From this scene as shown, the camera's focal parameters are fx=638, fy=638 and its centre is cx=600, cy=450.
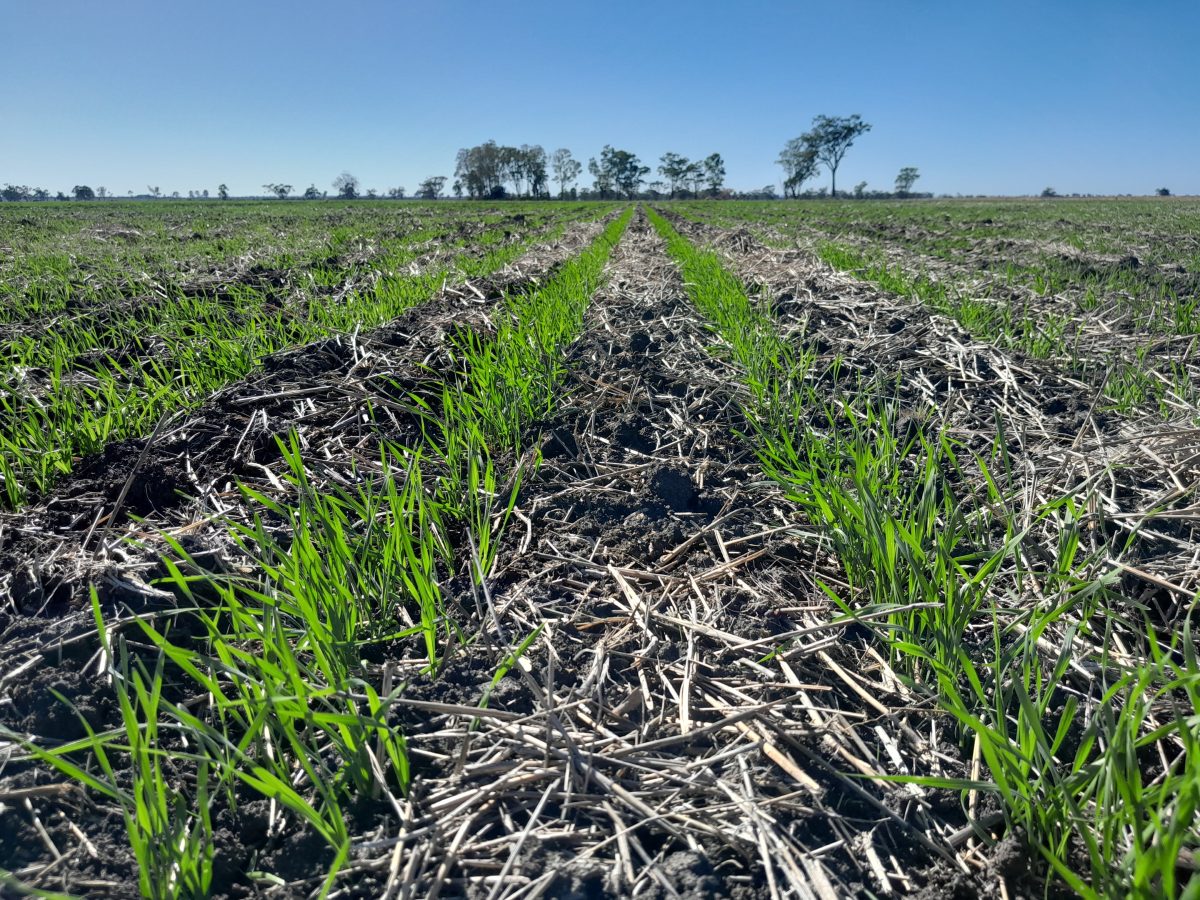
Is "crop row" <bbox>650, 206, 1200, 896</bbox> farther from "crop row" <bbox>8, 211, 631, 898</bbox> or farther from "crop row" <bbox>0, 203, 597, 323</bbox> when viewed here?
"crop row" <bbox>0, 203, 597, 323</bbox>

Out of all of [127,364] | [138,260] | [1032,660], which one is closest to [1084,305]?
[1032,660]

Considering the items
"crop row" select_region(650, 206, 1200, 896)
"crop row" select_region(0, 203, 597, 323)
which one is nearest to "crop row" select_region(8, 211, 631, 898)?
"crop row" select_region(650, 206, 1200, 896)

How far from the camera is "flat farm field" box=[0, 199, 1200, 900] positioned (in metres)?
0.95

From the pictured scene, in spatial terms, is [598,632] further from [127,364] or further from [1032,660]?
[127,364]

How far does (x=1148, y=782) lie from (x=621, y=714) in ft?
3.02

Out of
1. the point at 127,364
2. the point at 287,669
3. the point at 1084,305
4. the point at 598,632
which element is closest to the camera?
the point at 287,669

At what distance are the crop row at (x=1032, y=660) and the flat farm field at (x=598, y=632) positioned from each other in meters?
0.01

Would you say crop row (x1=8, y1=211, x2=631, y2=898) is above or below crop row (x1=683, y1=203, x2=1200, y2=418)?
below

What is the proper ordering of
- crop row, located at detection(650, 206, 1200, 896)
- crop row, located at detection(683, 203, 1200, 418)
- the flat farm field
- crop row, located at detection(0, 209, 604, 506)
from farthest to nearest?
crop row, located at detection(683, 203, 1200, 418)
crop row, located at detection(0, 209, 604, 506)
the flat farm field
crop row, located at detection(650, 206, 1200, 896)

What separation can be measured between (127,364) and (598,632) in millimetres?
3611

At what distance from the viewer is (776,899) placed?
91 cm

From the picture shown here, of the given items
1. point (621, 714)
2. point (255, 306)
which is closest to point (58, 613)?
point (621, 714)

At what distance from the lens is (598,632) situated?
1.57 m

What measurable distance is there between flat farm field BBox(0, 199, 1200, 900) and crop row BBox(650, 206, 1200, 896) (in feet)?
0.04
